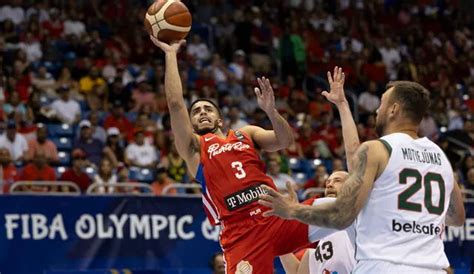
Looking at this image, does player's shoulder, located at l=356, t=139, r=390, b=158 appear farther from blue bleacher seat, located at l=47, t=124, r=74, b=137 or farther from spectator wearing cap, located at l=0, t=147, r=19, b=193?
blue bleacher seat, located at l=47, t=124, r=74, b=137

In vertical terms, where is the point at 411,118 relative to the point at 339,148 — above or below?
below

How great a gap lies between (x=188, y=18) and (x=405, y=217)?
375cm

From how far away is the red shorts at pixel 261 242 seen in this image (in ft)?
27.4

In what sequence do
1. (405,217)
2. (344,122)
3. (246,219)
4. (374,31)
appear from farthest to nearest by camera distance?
(374,31) < (246,219) < (344,122) < (405,217)

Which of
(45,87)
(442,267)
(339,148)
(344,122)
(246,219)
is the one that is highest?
(45,87)

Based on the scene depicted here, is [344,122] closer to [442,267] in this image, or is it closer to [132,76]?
[442,267]

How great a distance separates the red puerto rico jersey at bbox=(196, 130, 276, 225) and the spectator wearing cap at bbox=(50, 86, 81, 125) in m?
10.1

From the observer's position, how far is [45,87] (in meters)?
19.5

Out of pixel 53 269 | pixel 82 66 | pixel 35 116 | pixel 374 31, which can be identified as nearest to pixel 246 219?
pixel 53 269

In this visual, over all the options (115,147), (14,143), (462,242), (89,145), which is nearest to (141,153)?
(115,147)

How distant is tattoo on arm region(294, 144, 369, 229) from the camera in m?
6.00

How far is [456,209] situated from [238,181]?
240 centimetres

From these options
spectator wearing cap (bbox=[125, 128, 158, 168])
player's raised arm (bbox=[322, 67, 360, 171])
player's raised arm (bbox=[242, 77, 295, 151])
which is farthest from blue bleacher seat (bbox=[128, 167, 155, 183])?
player's raised arm (bbox=[322, 67, 360, 171])

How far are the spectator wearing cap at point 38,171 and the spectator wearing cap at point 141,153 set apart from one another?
177cm
